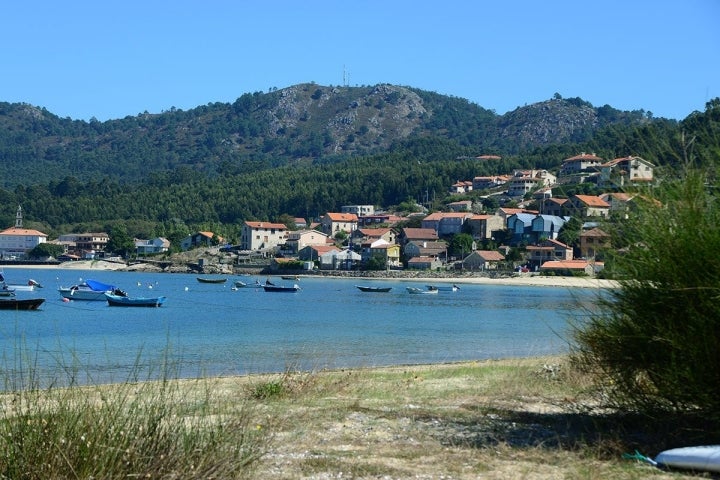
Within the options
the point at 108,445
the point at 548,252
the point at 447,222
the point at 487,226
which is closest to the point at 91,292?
the point at 108,445

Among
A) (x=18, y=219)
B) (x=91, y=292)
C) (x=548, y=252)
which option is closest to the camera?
(x=91, y=292)

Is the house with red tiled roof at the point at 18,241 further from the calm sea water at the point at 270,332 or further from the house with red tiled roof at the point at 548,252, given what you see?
the house with red tiled roof at the point at 548,252

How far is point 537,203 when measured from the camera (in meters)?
132

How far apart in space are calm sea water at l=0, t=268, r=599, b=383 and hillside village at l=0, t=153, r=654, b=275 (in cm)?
3238

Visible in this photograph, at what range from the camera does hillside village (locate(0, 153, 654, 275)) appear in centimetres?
11162

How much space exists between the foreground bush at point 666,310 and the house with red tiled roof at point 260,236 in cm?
12910

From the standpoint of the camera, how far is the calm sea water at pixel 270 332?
2200cm

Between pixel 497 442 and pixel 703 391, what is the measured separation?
2.28 metres

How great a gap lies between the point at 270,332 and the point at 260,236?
10142cm

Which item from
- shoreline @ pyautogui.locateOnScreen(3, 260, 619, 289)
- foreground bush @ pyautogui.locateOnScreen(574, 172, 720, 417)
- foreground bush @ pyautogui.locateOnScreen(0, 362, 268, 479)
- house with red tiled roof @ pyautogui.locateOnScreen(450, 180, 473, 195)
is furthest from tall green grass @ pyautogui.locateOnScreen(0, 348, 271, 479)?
house with red tiled roof @ pyautogui.locateOnScreen(450, 180, 473, 195)

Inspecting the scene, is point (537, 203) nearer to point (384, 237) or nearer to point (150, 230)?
point (384, 237)

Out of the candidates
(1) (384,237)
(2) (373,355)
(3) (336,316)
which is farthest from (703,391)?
(1) (384,237)

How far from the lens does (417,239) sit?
127m

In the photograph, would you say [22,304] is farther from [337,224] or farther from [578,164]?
[578,164]
